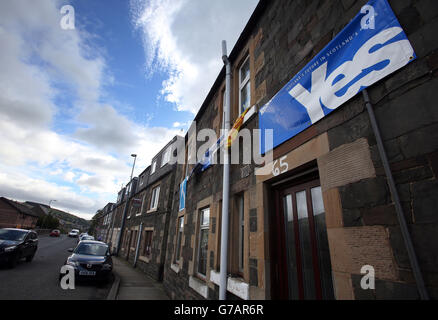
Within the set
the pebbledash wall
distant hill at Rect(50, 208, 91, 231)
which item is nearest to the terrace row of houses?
the pebbledash wall

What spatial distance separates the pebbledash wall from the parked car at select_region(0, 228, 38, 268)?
929 cm

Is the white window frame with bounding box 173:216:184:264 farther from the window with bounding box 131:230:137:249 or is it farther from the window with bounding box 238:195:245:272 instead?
the window with bounding box 131:230:137:249

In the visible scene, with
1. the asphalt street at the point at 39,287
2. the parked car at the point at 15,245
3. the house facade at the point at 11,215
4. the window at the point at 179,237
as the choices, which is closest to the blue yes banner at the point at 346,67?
the window at the point at 179,237

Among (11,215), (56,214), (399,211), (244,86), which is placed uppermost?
(56,214)

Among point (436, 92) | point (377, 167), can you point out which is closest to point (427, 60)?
point (436, 92)

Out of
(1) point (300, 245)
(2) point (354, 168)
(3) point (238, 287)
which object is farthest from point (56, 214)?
(2) point (354, 168)

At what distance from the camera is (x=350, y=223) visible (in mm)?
2018

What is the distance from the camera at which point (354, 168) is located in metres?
2.08

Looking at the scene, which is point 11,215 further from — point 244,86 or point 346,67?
point 346,67

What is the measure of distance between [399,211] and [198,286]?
478cm

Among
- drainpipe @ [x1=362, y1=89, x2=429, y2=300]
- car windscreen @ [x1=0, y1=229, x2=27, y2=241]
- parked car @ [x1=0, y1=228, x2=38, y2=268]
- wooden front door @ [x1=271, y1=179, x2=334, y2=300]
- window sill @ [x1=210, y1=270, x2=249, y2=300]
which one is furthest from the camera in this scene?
car windscreen @ [x1=0, y1=229, x2=27, y2=241]

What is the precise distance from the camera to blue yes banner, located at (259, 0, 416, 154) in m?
1.95
